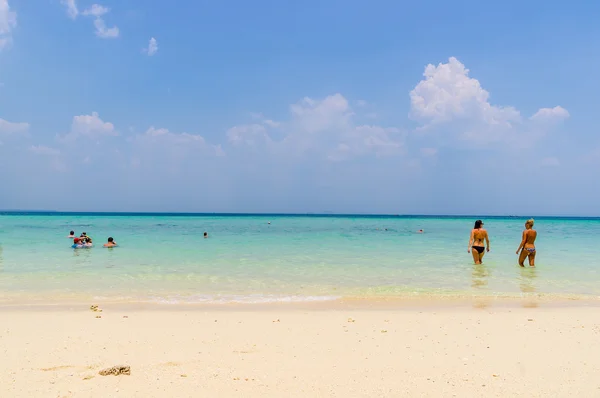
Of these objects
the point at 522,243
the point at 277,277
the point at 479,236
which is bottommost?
the point at 277,277

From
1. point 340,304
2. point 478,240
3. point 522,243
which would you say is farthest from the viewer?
point 478,240

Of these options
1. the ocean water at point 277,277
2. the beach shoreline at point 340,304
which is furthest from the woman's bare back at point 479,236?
the beach shoreline at point 340,304

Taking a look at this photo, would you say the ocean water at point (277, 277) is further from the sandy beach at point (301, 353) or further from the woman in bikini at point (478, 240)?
the sandy beach at point (301, 353)

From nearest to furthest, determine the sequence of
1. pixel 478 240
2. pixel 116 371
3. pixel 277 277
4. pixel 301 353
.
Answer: pixel 116 371, pixel 301 353, pixel 277 277, pixel 478 240

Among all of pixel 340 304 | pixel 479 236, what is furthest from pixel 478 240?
pixel 340 304

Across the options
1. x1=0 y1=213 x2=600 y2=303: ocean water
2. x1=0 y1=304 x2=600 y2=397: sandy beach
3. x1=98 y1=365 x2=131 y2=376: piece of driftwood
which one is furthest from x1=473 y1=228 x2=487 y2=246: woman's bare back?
x1=98 y1=365 x2=131 y2=376: piece of driftwood

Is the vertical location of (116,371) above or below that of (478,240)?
below

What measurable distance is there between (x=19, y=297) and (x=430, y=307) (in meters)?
9.18

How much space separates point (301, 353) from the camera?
5301 mm

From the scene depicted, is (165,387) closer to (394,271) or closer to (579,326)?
(579,326)

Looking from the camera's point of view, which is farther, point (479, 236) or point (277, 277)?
point (479, 236)

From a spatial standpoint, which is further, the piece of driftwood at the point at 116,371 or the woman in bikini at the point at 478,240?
the woman in bikini at the point at 478,240

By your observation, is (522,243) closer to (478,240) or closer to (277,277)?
(478,240)

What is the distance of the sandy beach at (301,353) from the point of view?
4176 mm
